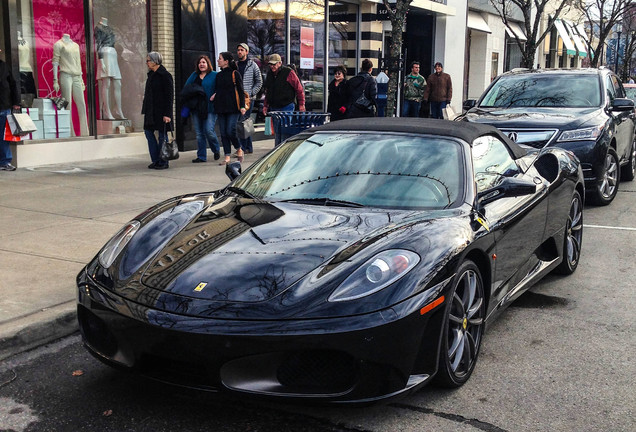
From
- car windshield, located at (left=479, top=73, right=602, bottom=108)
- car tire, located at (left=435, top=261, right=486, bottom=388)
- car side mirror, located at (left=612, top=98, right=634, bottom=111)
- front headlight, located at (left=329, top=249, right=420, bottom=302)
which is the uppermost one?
car windshield, located at (left=479, top=73, right=602, bottom=108)

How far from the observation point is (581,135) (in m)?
9.32

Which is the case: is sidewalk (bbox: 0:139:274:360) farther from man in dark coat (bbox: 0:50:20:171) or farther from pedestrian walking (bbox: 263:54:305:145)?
pedestrian walking (bbox: 263:54:305:145)

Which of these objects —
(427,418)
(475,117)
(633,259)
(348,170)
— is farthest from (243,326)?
(475,117)

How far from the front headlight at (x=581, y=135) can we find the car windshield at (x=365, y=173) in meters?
4.97

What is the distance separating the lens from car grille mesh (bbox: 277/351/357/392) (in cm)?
325

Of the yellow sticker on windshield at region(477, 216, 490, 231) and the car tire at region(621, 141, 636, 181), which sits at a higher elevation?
the yellow sticker on windshield at region(477, 216, 490, 231)

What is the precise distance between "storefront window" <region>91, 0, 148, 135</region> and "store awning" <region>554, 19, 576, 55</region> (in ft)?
106

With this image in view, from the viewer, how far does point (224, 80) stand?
41.2 ft

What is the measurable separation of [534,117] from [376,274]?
6659mm

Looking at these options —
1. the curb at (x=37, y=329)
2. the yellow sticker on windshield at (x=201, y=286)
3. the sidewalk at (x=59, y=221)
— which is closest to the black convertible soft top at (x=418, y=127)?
the yellow sticker on windshield at (x=201, y=286)

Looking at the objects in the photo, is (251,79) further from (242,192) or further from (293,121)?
(242,192)

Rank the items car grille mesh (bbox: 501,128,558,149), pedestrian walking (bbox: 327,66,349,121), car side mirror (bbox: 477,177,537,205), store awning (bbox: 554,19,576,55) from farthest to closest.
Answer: store awning (bbox: 554,19,576,55) < pedestrian walking (bbox: 327,66,349,121) < car grille mesh (bbox: 501,128,558,149) < car side mirror (bbox: 477,177,537,205)

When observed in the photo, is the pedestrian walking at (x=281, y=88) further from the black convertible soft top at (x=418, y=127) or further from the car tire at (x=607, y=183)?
the black convertible soft top at (x=418, y=127)

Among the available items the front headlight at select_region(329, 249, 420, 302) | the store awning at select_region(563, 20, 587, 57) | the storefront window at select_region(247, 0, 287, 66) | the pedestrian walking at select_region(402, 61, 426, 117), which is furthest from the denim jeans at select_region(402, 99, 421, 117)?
the store awning at select_region(563, 20, 587, 57)
